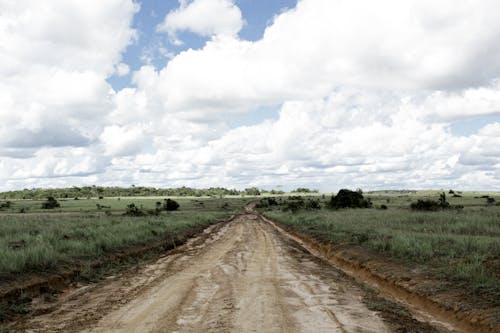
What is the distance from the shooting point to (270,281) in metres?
12.9

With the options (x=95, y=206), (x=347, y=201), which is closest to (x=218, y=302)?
(x=347, y=201)

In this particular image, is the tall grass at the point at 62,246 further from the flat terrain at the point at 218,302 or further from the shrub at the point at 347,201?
the shrub at the point at 347,201

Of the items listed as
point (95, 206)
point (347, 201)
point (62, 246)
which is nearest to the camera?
point (62, 246)

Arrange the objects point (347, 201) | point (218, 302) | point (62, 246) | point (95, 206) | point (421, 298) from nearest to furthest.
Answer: point (218, 302) → point (421, 298) → point (62, 246) → point (347, 201) → point (95, 206)

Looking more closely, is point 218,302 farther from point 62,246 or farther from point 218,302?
point 62,246

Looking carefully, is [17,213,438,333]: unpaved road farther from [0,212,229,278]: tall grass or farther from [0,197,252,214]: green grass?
[0,197,252,214]: green grass

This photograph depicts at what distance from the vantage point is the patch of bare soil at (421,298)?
8859mm

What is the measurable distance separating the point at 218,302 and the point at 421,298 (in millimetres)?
5024

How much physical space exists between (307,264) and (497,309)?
8.55 metres

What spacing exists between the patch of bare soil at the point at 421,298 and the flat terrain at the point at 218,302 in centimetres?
80

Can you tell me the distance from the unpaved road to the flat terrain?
0.02 metres

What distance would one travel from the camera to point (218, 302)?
1011cm

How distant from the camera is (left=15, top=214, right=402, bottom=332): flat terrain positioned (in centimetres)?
Result: 827

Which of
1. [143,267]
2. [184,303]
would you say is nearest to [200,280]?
[184,303]
